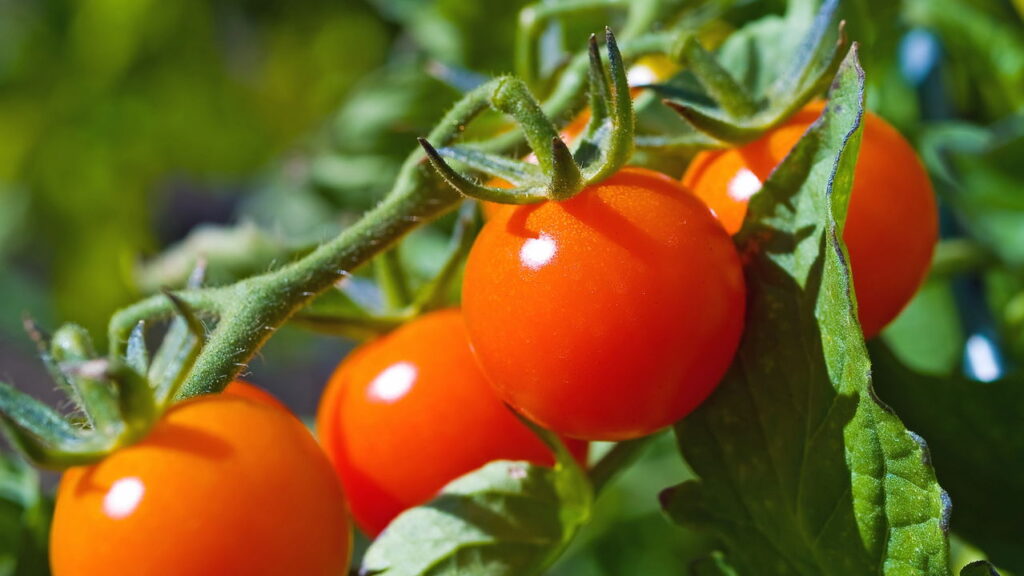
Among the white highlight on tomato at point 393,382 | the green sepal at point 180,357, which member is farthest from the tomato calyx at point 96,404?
the white highlight on tomato at point 393,382

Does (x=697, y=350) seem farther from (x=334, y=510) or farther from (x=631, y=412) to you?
(x=334, y=510)

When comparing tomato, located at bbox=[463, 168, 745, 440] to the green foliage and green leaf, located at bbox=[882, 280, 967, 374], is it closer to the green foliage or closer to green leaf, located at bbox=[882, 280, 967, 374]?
the green foliage

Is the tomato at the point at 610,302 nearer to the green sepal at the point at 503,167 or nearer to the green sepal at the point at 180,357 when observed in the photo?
the green sepal at the point at 503,167

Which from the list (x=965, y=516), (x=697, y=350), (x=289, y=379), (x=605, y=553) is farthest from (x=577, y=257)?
(x=289, y=379)

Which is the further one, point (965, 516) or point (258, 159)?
point (258, 159)

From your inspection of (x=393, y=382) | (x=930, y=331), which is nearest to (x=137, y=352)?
(x=393, y=382)

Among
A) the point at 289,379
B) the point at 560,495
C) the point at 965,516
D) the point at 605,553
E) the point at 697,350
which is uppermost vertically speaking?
the point at 697,350

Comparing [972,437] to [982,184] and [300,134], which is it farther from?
[300,134]
